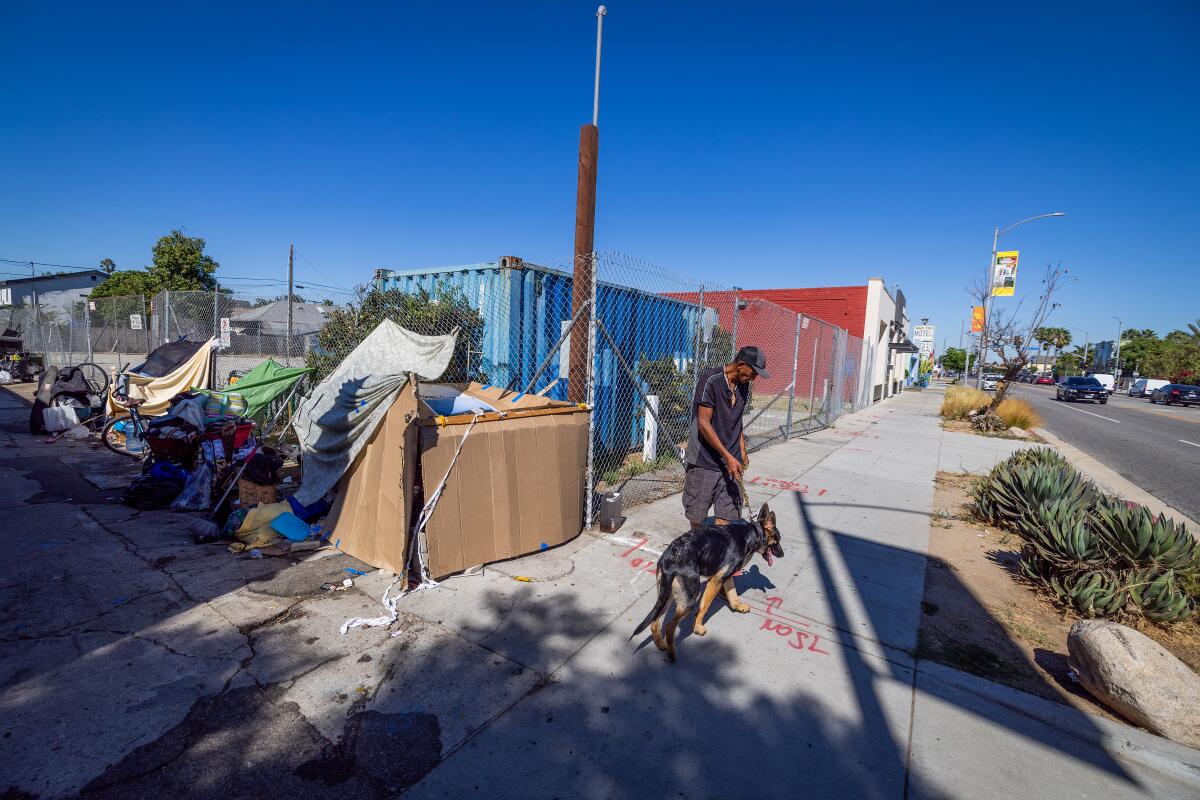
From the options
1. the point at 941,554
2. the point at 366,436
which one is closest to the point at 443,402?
the point at 366,436

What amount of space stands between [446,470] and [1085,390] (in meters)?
40.3

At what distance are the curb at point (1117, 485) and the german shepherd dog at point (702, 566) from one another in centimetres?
475

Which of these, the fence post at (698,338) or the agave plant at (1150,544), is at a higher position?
the fence post at (698,338)

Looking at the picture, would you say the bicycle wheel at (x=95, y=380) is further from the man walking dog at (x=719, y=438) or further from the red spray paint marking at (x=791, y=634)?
the red spray paint marking at (x=791, y=634)

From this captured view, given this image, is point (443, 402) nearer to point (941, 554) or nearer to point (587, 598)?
point (587, 598)

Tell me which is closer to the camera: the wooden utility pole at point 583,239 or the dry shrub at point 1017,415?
the wooden utility pole at point 583,239

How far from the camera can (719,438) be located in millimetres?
3920

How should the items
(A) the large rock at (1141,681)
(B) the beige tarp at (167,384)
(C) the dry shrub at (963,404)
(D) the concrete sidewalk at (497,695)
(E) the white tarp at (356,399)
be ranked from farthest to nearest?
1. (C) the dry shrub at (963,404)
2. (B) the beige tarp at (167,384)
3. (E) the white tarp at (356,399)
4. (A) the large rock at (1141,681)
5. (D) the concrete sidewalk at (497,695)

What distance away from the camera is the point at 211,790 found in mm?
2090

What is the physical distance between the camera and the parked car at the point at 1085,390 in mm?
30294

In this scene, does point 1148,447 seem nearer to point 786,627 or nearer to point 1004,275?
point 1004,275

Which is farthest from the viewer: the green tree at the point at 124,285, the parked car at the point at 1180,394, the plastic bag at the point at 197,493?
the parked car at the point at 1180,394

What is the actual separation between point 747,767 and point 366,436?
341cm

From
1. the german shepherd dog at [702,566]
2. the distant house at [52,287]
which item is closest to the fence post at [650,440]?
the german shepherd dog at [702,566]
